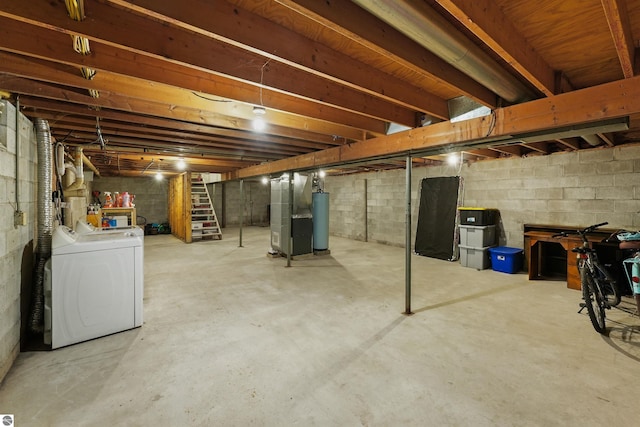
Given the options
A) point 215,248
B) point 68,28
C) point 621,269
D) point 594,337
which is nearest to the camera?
point 68,28

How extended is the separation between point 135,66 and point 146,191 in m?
9.59

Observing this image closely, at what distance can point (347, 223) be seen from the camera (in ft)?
27.6

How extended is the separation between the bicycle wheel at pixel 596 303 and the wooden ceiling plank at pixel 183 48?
2645 millimetres

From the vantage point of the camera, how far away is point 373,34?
1375mm

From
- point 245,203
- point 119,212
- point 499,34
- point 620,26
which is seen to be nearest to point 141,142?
point 119,212

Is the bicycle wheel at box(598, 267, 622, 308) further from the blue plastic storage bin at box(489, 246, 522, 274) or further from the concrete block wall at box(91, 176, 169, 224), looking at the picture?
the concrete block wall at box(91, 176, 169, 224)

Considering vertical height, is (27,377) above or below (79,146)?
below

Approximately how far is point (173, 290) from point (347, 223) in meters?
5.49

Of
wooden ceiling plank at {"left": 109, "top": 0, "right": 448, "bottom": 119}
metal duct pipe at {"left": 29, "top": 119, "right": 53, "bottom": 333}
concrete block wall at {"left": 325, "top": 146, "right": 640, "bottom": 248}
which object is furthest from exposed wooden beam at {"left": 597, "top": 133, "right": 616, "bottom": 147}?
metal duct pipe at {"left": 29, "top": 119, "right": 53, "bottom": 333}

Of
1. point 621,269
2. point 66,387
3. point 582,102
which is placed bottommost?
point 66,387

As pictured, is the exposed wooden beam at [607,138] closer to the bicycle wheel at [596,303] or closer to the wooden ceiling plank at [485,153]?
the wooden ceiling plank at [485,153]

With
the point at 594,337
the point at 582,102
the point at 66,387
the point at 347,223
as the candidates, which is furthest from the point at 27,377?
the point at 347,223

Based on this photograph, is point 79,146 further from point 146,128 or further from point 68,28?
point 68,28

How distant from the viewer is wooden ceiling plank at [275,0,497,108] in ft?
3.86
